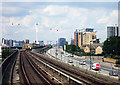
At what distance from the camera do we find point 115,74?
88.8 ft

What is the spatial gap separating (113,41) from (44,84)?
61.7 m

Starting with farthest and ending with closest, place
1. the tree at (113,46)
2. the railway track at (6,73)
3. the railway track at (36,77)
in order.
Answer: the tree at (113,46)
the railway track at (6,73)
the railway track at (36,77)

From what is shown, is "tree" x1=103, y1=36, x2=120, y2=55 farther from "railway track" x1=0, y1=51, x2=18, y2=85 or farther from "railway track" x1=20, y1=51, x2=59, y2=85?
"railway track" x1=0, y1=51, x2=18, y2=85

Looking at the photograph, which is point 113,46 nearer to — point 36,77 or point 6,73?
point 36,77

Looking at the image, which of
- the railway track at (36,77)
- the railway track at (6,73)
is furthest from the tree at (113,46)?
the railway track at (6,73)

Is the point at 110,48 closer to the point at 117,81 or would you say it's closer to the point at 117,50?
the point at 117,50

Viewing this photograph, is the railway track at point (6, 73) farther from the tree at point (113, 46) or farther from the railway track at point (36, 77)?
the tree at point (113, 46)

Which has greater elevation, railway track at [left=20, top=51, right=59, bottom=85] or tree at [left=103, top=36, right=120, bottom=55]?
tree at [left=103, top=36, right=120, bottom=55]

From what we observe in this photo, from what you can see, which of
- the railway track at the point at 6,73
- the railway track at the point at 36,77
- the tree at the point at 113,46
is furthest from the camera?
the tree at the point at 113,46

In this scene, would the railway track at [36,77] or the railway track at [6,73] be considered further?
the railway track at [6,73]

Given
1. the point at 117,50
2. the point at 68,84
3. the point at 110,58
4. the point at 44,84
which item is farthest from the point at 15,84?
the point at 117,50

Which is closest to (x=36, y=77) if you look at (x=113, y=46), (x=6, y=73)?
(x=6, y=73)

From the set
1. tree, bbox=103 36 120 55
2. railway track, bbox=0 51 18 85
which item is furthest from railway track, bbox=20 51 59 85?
tree, bbox=103 36 120 55

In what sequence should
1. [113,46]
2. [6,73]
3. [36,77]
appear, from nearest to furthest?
[36,77] < [6,73] < [113,46]
